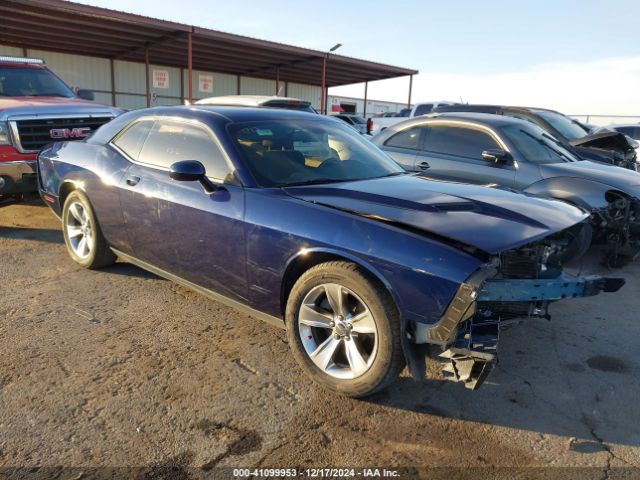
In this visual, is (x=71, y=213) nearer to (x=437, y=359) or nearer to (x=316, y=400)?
(x=316, y=400)

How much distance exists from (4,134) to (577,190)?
6562 mm

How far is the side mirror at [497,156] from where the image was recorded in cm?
579

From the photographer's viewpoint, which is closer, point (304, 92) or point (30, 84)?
point (30, 84)

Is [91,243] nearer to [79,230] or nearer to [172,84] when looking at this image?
[79,230]

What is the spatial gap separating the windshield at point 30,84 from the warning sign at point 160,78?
15.6 m

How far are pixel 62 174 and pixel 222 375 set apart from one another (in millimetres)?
3046

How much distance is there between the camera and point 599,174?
5.55 m

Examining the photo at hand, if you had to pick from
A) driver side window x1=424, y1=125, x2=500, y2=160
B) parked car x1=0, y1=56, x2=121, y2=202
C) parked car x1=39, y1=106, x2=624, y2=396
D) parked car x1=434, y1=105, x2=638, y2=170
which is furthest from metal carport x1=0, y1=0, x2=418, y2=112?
parked car x1=39, y1=106, x2=624, y2=396

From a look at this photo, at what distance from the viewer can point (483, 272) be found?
7.84 feet

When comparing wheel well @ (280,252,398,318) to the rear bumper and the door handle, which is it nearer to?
the door handle

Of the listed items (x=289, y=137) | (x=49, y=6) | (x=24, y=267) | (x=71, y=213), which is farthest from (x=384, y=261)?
(x=49, y=6)

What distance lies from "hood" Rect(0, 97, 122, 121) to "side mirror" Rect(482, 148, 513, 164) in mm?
5079

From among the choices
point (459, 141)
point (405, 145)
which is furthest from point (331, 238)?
point (405, 145)

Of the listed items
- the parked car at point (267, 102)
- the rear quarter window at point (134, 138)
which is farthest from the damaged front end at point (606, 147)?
the rear quarter window at point (134, 138)
